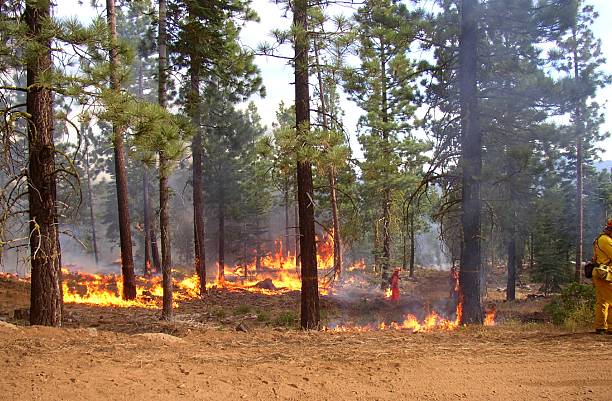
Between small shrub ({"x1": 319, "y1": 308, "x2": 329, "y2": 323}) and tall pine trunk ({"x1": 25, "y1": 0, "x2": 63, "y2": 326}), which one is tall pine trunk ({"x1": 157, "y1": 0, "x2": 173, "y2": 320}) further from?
A: small shrub ({"x1": 319, "y1": 308, "x2": 329, "y2": 323})

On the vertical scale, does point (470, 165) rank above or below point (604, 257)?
above

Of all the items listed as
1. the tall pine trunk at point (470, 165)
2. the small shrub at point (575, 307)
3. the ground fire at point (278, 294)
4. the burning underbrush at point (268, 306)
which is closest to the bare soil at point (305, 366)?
the small shrub at point (575, 307)

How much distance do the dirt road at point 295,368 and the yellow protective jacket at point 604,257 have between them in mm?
1094

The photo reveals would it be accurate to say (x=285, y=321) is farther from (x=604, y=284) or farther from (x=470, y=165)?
(x=604, y=284)

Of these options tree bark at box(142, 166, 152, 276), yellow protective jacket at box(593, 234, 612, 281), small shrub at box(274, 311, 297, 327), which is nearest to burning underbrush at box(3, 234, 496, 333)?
small shrub at box(274, 311, 297, 327)

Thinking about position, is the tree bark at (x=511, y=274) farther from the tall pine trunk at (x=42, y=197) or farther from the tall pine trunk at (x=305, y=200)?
the tall pine trunk at (x=42, y=197)

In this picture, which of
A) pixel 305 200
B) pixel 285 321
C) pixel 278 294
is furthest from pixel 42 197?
pixel 278 294

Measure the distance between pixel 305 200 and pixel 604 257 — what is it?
6129 mm

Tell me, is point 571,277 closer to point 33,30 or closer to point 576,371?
point 576,371

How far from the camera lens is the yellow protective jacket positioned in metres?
7.64

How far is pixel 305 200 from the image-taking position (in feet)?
35.0

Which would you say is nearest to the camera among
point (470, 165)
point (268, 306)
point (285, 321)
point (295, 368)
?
point (295, 368)

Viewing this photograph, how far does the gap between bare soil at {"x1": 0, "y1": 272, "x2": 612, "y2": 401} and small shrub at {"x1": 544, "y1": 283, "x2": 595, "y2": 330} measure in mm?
859

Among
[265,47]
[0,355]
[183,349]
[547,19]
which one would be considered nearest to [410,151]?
[547,19]
